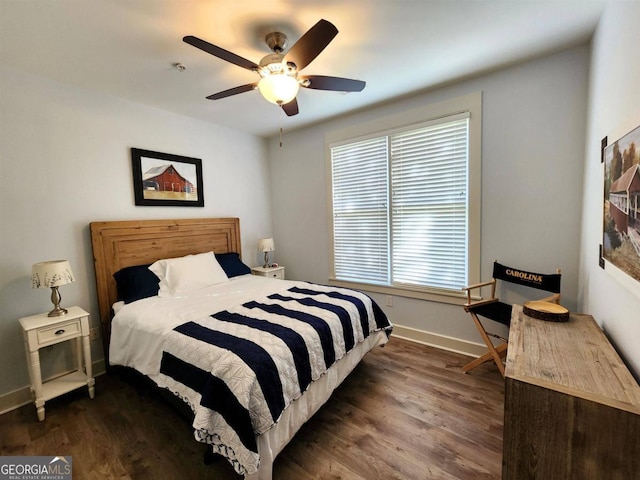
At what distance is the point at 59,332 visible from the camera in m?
1.98

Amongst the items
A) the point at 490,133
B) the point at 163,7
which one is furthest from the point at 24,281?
the point at 490,133

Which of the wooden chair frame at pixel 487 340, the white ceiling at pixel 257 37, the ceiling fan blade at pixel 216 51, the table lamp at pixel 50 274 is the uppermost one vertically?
the white ceiling at pixel 257 37

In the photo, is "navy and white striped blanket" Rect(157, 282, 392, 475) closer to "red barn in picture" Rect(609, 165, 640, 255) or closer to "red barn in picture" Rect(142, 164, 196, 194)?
"red barn in picture" Rect(609, 165, 640, 255)

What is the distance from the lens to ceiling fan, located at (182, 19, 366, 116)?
135cm

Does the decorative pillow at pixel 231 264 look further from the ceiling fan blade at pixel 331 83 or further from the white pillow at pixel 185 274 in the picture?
the ceiling fan blade at pixel 331 83

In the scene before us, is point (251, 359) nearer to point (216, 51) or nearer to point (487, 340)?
point (216, 51)

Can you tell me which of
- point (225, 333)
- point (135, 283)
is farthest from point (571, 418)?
point (135, 283)

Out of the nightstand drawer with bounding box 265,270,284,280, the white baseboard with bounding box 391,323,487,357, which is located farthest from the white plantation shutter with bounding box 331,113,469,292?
the nightstand drawer with bounding box 265,270,284,280

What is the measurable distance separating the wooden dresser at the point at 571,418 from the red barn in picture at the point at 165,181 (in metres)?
3.17

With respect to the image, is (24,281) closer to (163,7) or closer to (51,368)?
(51,368)

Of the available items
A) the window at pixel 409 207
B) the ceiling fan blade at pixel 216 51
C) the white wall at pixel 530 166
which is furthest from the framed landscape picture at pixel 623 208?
the ceiling fan blade at pixel 216 51

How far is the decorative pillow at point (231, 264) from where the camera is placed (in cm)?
308

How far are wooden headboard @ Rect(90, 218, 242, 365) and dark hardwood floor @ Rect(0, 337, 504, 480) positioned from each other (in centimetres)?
69

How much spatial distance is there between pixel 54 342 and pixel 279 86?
234 cm
